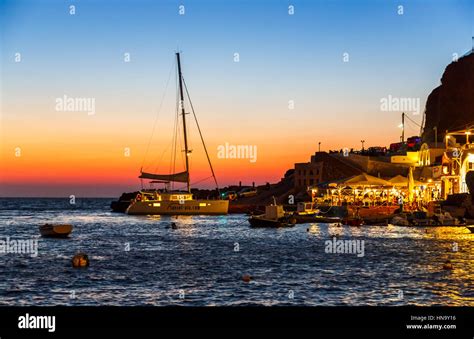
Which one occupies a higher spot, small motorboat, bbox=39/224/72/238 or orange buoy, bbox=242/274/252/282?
small motorboat, bbox=39/224/72/238

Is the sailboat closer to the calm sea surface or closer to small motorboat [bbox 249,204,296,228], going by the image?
small motorboat [bbox 249,204,296,228]

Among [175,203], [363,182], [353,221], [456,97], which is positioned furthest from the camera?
[456,97]

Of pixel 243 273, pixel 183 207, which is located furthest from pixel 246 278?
pixel 183 207

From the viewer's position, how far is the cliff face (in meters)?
154

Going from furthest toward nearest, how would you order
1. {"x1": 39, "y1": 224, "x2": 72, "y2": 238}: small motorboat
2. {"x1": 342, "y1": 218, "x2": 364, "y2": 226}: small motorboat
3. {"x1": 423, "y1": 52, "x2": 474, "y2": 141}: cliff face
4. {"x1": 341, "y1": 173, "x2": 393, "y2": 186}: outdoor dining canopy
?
1. {"x1": 423, "y1": 52, "x2": 474, "y2": 141}: cliff face
2. {"x1": 341, "y1": 173, "x2": 393, "y2": 186}: outdoor dining canopy
3. {"x1": 342, "y1": 218, "x2": 364, "y2": 226}: small motorboat
4. {"x1": 39, "y1": 224, "x2": 72, "y2": 238}: small motorboat

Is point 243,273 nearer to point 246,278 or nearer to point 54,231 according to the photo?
point 246,278

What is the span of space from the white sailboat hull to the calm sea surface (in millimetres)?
64557

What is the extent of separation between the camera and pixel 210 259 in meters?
42.2

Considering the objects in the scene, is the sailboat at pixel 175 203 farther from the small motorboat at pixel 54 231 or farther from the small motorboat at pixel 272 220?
the small motorboat at pixel 54 231

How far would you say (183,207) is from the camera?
122 meters

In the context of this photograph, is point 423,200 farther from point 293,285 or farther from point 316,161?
point 293,285

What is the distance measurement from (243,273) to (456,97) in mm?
135193

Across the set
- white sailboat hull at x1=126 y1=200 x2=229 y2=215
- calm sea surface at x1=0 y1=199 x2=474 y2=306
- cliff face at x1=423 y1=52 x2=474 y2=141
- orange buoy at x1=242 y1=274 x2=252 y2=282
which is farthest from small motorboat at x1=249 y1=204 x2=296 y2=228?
cliff face at x1=423 y1=52 x2=474 y2=141

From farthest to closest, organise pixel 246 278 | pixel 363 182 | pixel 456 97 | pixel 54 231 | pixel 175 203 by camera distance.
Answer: pixel 456 97 → pixel 175 203 → pixel 363 182 → pixel 54 231 → pixel 246 278
